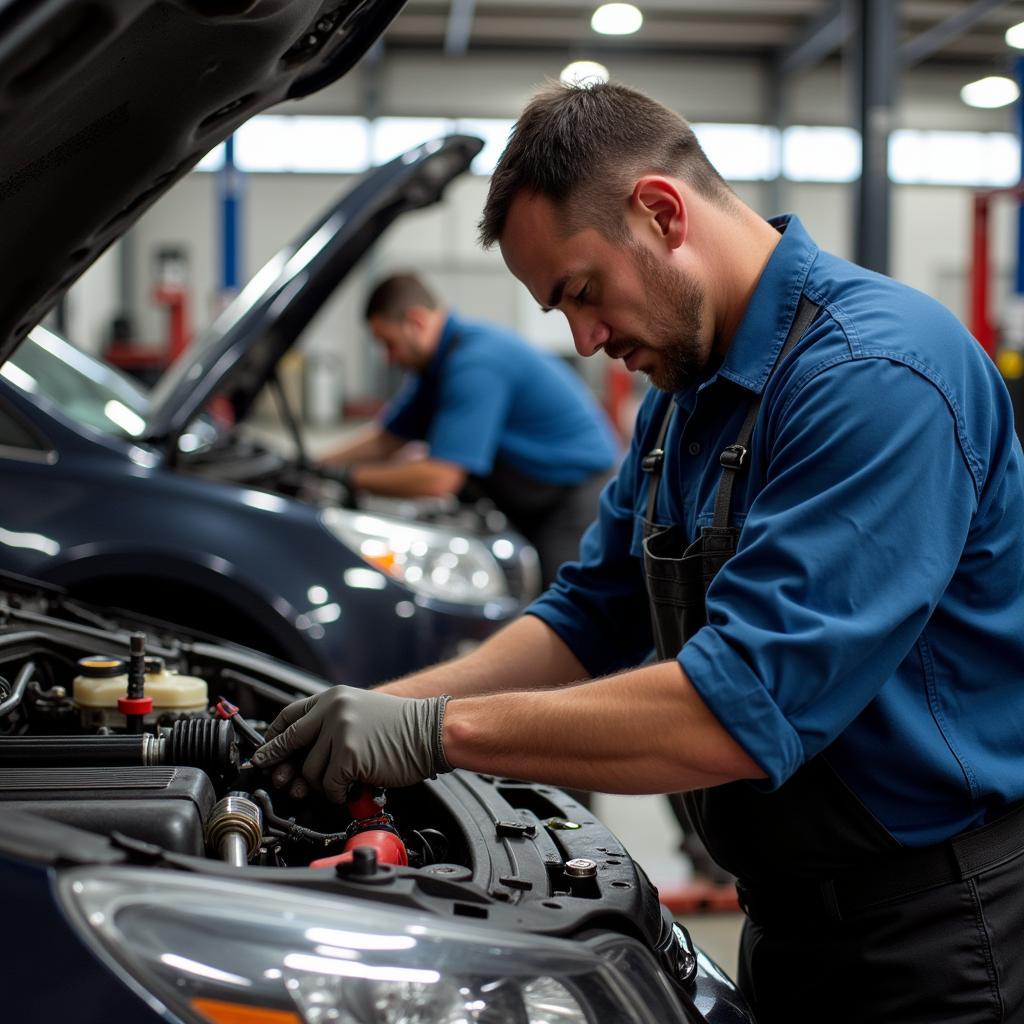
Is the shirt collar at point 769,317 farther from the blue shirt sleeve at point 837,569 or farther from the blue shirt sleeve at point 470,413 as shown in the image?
the blue shirt sleeve at point 470,413

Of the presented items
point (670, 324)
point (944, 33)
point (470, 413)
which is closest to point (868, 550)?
point (670, 324)

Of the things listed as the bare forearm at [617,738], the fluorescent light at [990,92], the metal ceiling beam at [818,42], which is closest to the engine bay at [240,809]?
the bare forearm at [617,738]

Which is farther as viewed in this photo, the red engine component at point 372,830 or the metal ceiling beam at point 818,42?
the metal ceiling beam at point 818,42

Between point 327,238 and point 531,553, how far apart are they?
1114 mm

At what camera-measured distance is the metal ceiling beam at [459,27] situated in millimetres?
13116

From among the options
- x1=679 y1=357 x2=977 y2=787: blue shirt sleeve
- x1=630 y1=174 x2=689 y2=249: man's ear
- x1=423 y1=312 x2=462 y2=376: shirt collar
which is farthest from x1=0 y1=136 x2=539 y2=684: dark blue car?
x1=679 y1=357 x2=977 y2=787: blue shirt sleeve

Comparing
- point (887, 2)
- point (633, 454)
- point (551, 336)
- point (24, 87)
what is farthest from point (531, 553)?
point (551, 336)

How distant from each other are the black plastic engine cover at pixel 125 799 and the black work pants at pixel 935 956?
2.18 feet

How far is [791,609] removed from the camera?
41.6 inches

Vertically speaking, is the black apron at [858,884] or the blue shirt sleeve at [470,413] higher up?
the blue shirt sleeve at [470,413]

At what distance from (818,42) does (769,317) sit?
13.7m

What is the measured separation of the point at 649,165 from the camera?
1.29 m

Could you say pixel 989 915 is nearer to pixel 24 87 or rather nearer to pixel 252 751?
pixel 252 751

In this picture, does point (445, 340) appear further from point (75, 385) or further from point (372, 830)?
point (372, 830)
